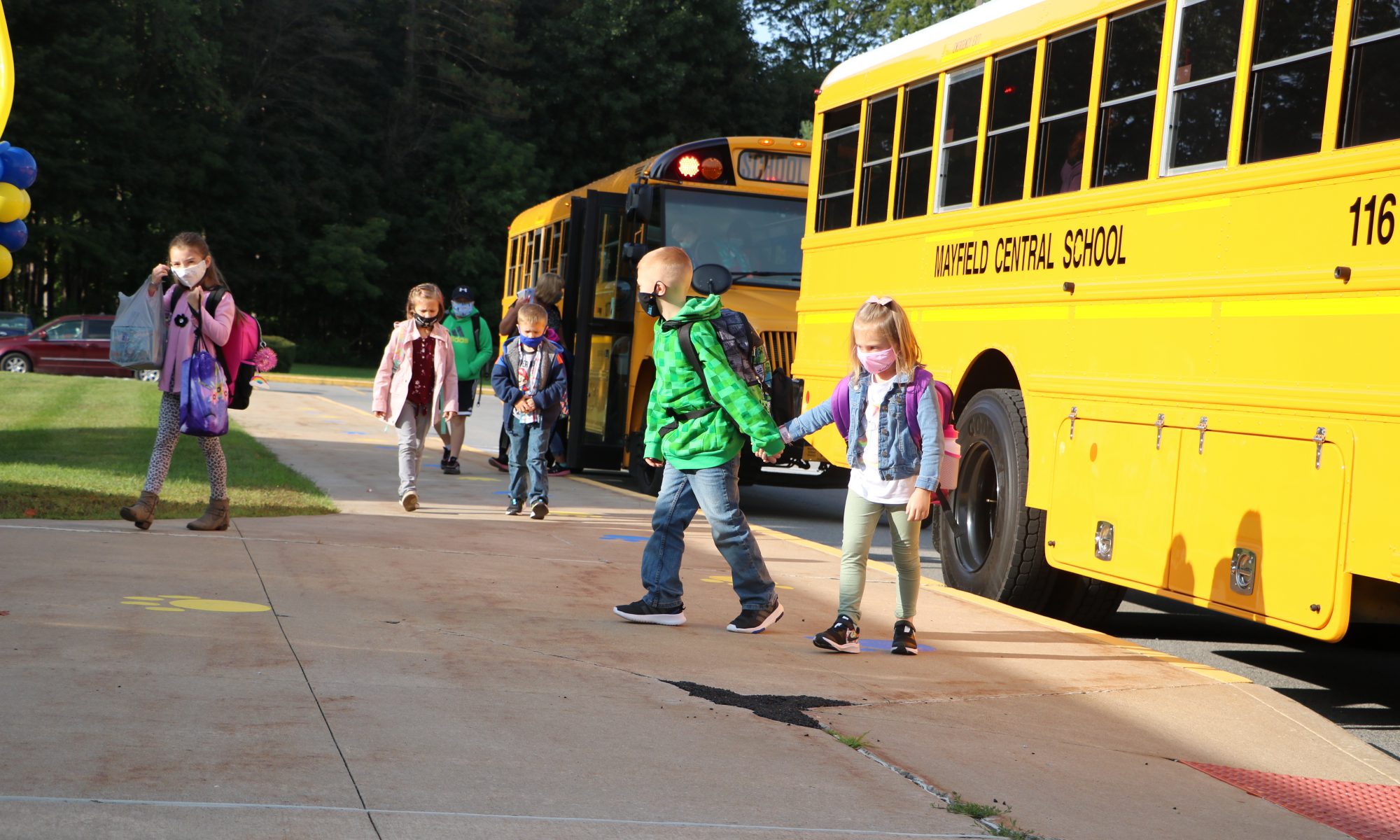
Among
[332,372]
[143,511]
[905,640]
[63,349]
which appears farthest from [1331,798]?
[332,372]

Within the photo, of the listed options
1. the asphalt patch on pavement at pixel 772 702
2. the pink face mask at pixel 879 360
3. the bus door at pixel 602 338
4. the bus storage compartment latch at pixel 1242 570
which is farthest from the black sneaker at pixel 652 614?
the bus door at pixel 602 338

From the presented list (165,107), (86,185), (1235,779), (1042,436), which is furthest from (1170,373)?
(165,107)

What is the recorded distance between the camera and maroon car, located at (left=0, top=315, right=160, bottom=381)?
32906 millimetres

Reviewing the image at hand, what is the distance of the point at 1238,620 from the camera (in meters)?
8.66

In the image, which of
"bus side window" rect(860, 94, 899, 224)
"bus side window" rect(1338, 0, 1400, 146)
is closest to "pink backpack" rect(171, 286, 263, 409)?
"bus side window" rect(860, 94, 899, 224)

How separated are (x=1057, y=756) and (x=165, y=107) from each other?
44.8 meters

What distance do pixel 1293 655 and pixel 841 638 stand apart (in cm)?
271

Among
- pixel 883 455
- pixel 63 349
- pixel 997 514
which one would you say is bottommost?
pixel 63 349

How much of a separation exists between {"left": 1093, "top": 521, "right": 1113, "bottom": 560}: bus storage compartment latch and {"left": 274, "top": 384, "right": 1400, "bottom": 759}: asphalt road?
2.52ft

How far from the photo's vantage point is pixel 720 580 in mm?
8352

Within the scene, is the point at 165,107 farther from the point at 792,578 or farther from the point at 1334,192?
the point at 1334,192

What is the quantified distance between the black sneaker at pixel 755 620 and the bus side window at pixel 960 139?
2.86 m

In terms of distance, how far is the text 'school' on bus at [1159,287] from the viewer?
5465 mm

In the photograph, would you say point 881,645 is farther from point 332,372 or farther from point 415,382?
point 332,372
